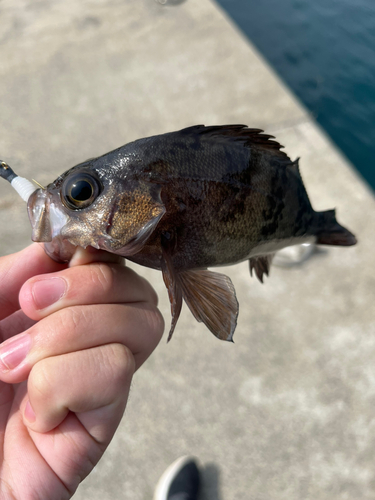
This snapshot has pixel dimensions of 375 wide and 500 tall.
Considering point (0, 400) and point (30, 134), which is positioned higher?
point (0, 400)

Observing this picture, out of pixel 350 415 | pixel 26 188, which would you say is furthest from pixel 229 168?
pixel 350 415

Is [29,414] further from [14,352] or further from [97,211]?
[97,211]

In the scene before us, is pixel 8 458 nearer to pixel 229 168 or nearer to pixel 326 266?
pixel 229 168

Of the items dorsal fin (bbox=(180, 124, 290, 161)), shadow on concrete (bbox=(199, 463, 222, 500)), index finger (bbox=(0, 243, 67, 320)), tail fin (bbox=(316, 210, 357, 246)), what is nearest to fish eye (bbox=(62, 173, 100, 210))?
dorsal fin (bbox=(180, 124, 290, 161))

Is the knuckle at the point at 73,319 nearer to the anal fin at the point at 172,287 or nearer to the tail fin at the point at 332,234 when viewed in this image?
the anal fin at the point at 172,287

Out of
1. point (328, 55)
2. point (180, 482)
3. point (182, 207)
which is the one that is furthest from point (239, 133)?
point (328, 55)

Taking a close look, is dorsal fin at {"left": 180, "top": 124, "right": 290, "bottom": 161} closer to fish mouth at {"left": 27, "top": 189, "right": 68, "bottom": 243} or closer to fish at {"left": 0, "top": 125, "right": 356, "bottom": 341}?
fish at {"left": 0, "top": 125, "right": 356, "bottom": 341}
